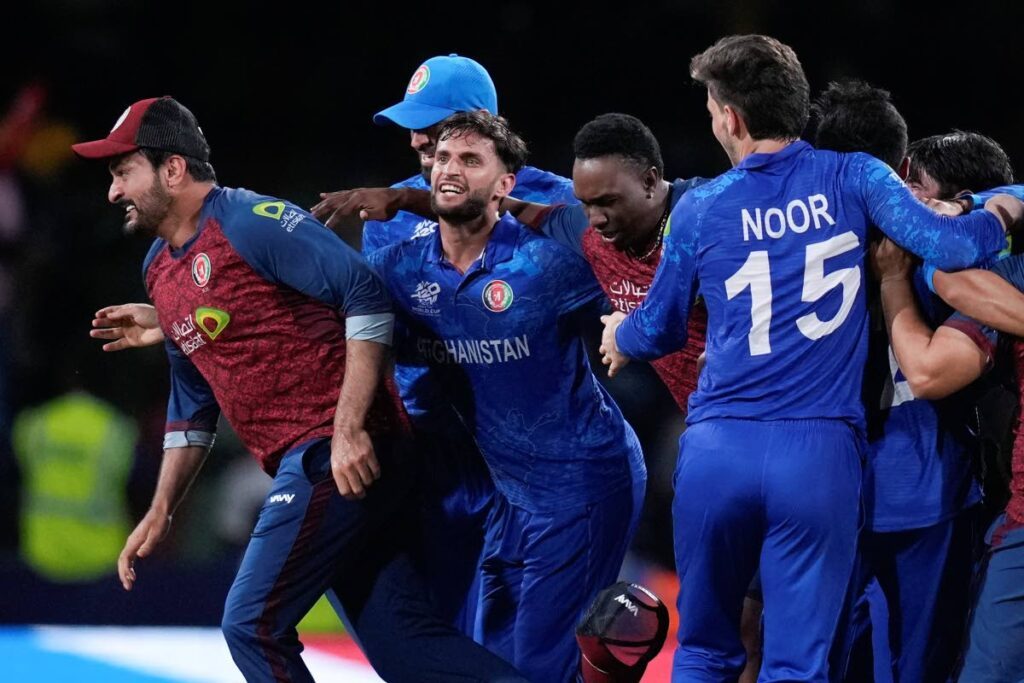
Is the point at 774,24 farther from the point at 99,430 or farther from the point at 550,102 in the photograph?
the point at 99,430

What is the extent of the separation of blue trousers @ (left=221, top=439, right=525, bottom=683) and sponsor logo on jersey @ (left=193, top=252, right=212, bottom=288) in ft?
1.85

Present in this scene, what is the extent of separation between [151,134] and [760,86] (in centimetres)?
187

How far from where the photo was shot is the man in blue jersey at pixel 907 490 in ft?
13.2

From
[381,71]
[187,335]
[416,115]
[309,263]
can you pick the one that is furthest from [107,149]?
[381,71]

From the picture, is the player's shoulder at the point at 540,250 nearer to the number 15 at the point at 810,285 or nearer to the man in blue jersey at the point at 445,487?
the man in blue jersey at the point at 445,487

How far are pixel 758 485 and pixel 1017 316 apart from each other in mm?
734

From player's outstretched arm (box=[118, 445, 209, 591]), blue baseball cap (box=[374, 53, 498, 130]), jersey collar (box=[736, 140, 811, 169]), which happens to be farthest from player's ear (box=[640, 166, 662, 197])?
player's outstretched arm (box=[118, 445, 209, 591])

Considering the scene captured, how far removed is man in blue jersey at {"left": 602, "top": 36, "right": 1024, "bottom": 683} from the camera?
3635 millimetres

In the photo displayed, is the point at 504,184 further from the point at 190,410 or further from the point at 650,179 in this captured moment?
the point at 190,410

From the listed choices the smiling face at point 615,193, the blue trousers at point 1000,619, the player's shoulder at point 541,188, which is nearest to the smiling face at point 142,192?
the smiling face at point 615,193

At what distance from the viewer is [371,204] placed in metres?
4.83

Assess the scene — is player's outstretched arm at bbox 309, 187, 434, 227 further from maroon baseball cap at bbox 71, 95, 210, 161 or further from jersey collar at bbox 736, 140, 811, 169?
jersey collar at bbox 736, 140, 811, 169

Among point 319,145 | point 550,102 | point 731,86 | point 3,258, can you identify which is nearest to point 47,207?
point 3,258

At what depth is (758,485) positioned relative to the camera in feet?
11.9
